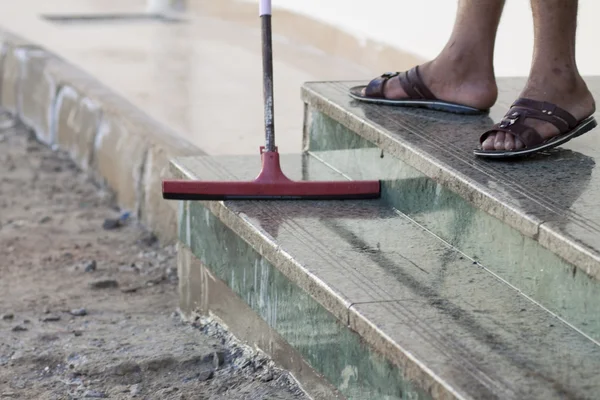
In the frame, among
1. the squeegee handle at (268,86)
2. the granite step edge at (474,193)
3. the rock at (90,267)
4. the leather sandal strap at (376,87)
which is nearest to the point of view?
the granite step edge at (474,193)

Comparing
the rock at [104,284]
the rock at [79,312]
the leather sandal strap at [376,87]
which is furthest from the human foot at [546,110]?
the rock at [104,284]

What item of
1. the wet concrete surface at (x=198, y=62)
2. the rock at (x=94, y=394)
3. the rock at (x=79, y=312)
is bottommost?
the rock at (x=79, y=312)

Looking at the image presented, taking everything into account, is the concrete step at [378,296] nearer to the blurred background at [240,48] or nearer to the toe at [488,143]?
the toe at [488,143]

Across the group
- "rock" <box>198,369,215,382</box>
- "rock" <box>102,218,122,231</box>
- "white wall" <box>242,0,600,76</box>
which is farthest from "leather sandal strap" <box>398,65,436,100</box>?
"rock" <box>102,218,122,231</box>

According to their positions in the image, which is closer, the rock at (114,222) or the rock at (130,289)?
the rock at (130,289)

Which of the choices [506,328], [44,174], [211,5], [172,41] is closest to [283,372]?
[506,328]

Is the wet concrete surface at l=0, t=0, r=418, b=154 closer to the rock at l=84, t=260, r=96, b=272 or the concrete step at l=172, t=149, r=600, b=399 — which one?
the rock at l=84, t=260, r=96, b=272

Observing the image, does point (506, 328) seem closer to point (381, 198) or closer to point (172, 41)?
point (381, 198)

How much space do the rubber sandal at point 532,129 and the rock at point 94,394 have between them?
1089 mm

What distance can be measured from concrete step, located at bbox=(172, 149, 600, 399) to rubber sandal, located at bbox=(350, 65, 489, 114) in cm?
19

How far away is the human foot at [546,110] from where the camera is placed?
105 inches

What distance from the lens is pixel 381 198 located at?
2881 mm

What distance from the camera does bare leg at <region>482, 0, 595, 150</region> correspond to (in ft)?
8.93

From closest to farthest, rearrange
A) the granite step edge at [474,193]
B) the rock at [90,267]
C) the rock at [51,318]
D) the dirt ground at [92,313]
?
1. the granite step edge at [474,193]
2. the dirt ground at [92,313]
3. the rock at [51,318]
4. the rock at [90,267]
